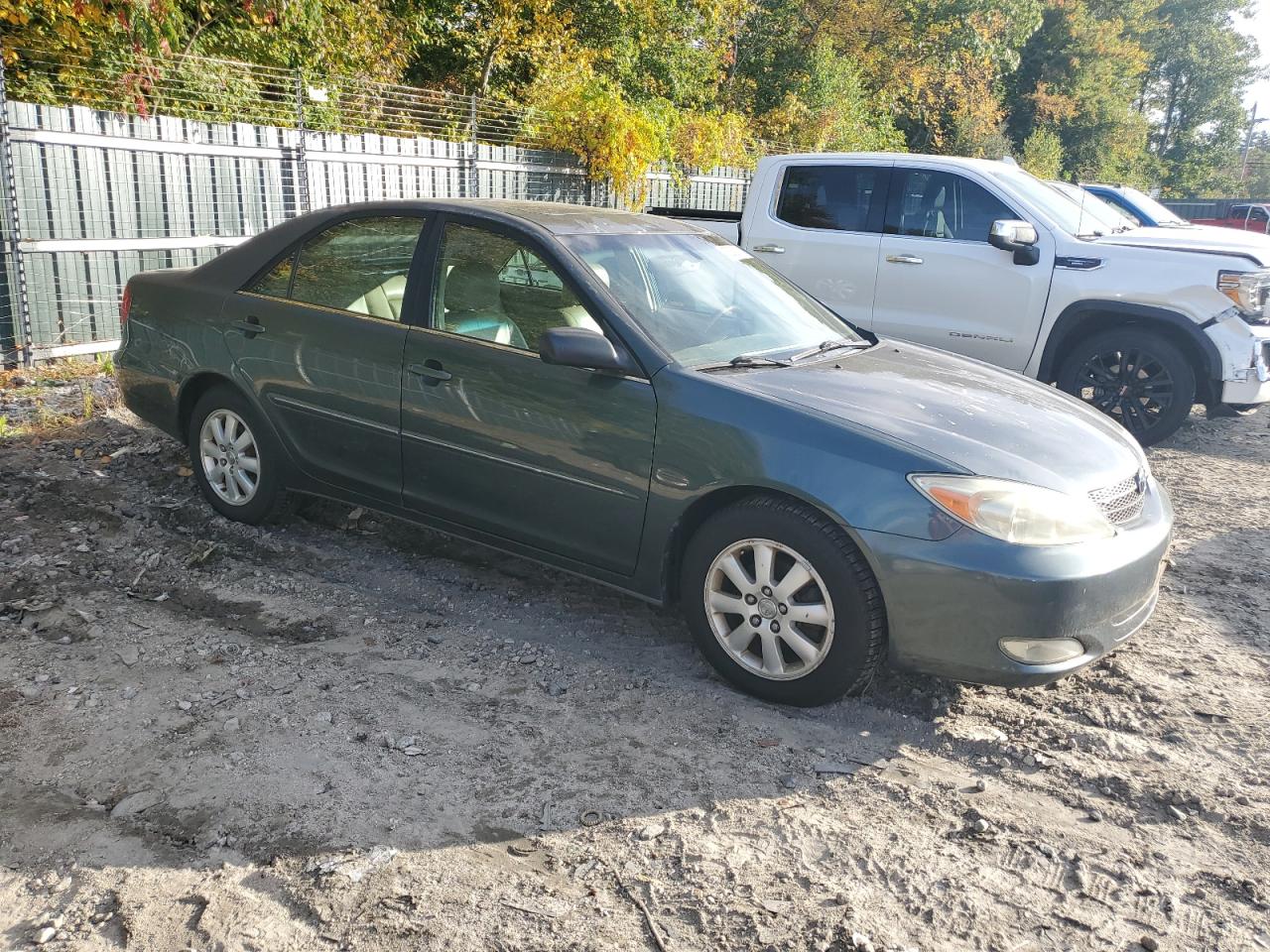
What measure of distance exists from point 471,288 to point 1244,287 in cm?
560

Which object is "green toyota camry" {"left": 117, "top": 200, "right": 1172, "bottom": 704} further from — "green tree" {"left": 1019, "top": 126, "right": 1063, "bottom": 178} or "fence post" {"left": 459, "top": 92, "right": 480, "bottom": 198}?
"green tree" {"left": 1019, "top": 126, "right": 1063, "bottom": 178}

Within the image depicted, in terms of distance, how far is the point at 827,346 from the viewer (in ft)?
15.4

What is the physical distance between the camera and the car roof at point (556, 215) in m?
4.57

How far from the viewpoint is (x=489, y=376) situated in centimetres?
431

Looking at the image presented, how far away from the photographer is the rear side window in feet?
28.2

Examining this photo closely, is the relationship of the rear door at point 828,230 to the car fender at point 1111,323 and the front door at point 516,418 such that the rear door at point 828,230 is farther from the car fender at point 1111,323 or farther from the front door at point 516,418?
the front door at point 516,418

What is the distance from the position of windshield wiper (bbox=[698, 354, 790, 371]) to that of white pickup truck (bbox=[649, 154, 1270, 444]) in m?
4.11

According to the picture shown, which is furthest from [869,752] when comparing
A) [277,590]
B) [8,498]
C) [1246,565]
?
[8,498]

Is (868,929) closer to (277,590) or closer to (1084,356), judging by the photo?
(277,590)

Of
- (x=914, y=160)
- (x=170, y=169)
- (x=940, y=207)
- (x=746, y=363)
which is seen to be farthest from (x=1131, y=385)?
(x=170, y=169)

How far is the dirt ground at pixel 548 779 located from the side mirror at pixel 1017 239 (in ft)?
11.4

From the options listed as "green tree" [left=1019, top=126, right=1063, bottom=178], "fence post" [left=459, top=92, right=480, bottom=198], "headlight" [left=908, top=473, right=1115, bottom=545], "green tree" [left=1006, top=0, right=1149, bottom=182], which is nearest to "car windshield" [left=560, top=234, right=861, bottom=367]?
"headlight" [left=908, top=473, right=1115, bottom=545]

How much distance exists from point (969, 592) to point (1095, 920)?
3.29ft

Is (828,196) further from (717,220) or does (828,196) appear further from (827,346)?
(827,346)
